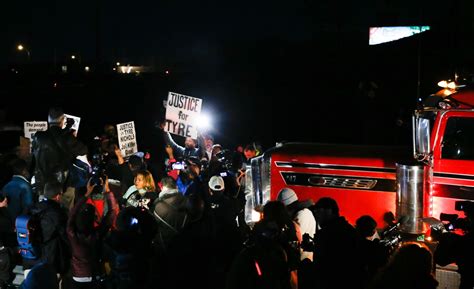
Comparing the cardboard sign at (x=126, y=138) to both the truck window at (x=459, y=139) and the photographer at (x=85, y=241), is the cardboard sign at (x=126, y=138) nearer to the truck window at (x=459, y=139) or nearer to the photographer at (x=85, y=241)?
the photographer at (x=85, y=241)

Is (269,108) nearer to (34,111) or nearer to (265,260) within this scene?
(34,111)

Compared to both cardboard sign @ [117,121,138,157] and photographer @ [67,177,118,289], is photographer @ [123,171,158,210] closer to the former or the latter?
photographer @ [67,177,118,289]

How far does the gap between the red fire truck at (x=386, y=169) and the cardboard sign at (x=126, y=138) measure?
4592mm

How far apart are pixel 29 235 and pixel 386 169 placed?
15.8 feet

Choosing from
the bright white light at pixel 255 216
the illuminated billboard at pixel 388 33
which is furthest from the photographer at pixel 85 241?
the illuminated billboard at pixel 388 33

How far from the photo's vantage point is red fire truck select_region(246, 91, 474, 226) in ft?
24.2

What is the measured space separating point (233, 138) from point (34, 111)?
527 inches

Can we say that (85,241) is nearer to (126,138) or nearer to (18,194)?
(18,194)

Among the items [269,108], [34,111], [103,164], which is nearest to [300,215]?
[103,164]

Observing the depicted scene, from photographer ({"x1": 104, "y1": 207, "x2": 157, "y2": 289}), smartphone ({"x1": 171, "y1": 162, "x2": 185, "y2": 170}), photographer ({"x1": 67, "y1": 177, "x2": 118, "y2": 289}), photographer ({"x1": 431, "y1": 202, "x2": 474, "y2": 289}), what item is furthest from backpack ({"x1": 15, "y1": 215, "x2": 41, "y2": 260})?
smartphone ({"x1": 171, "y1": 162, "x2": 185, "y2": 170})

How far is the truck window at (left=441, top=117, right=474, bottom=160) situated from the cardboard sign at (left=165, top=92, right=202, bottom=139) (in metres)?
6.52

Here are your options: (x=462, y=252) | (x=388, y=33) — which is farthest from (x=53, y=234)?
(x=388, y=33)

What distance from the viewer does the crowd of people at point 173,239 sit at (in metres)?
4.20

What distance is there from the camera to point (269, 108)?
2978 cm
